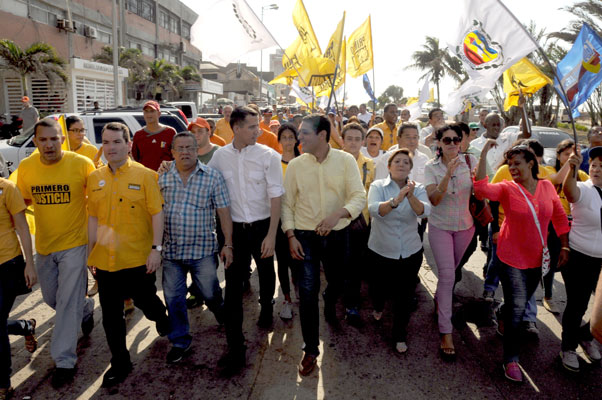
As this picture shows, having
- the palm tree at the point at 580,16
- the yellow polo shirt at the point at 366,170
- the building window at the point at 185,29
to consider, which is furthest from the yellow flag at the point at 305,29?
the building window at the point at 185,29

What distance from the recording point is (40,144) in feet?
10.5

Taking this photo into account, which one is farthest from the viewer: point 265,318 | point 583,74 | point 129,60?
point 129,60

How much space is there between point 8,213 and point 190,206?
4.35 feet

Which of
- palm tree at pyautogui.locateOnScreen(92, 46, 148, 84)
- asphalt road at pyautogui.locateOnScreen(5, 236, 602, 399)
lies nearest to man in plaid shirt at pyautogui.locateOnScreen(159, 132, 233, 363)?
asphalt road at pyautogui.locateOnScreen(5, 236, 602, 399)

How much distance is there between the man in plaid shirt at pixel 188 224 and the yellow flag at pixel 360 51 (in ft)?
22.6

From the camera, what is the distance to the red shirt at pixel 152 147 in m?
5.21

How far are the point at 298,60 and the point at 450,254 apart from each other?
5827mm

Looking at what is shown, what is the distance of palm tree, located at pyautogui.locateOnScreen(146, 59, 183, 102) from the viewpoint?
30828mm

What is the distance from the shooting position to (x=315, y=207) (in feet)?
11.2

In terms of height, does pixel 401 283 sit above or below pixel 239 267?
below

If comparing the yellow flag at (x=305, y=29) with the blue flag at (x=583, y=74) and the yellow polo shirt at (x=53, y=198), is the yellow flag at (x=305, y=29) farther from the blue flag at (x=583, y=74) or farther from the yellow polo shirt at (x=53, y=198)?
the yellow polo shirt at (x=53, y=198)

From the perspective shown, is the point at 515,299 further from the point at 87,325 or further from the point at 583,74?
the point at 87,325

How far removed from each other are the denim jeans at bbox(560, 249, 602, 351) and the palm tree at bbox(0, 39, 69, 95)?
2266cm

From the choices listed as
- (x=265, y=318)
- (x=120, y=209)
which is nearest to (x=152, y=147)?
(x=120, y=209)
